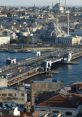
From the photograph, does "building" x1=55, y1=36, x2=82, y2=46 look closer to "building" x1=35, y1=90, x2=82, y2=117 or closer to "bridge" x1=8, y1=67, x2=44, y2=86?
"bridge" x1=8, y1=67, x2=44, y2=86

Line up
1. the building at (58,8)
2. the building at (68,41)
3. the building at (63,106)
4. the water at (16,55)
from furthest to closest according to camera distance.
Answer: the building at (58,8) < the building at (68,41) < the water at (16,55) < the building at (63,106)

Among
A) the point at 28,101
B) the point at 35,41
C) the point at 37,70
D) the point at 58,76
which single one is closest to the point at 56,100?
the point at 28,101

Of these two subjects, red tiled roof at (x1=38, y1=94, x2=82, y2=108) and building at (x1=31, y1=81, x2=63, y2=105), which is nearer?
red tiled roof at (x1=38, y1=94, x2=82, y2=108)

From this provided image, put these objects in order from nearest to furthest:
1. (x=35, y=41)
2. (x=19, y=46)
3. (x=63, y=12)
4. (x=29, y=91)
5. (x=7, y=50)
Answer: (x=29, y=91), (x=7, y=50), (x=19, y=46), (x=35, y=41), (x=63, y=12)

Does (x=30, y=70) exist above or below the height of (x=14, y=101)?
below

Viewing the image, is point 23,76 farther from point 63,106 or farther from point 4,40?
point 4,40

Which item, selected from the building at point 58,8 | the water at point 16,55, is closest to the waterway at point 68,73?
the water at point 16,55

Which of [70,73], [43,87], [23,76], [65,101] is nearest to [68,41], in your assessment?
[70,73]

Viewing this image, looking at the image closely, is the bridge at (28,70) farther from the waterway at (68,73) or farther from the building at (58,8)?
the building at (58,8)

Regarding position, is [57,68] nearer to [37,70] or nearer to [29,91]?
[37,70]

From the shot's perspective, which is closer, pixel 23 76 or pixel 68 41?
pixel 23 76

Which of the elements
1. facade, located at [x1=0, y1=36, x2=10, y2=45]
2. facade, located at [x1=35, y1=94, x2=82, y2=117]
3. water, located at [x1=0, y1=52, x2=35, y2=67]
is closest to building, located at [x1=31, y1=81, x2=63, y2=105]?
facade, located at [x1=35, y1=94, x2=82, y2=117]
